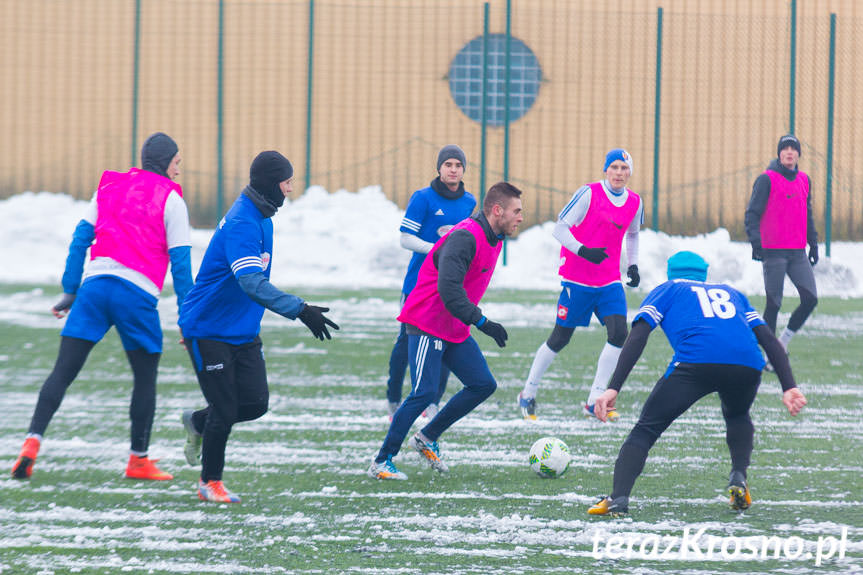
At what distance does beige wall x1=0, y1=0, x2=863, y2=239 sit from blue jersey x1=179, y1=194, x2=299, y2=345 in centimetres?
1546

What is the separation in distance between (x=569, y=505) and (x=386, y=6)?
685 inches

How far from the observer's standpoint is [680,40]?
70.6ft

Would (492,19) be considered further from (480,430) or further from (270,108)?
(480,430)

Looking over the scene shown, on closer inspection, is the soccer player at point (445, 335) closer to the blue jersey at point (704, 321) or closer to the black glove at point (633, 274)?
the blue jersey at point (704, 321)

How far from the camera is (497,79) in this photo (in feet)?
70.1

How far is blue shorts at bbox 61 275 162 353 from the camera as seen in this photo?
21.5 feet

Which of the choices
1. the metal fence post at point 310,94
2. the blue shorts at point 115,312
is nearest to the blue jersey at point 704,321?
the blue shorts at point 115,312

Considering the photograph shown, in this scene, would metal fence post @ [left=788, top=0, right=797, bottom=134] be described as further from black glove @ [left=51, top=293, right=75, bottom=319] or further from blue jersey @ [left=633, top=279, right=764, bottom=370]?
black glove @ [left=51, top=293, right=75, bottom=319]

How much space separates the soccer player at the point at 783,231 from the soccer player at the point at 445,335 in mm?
5360

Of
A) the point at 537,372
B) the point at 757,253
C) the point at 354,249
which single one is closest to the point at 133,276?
the point at 537,372

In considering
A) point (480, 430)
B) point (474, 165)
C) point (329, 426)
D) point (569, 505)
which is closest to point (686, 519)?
point (569, 505)

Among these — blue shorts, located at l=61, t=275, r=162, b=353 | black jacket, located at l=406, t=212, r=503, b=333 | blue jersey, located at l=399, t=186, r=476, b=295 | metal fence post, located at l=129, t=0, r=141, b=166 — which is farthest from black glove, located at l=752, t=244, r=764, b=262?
metal fence post, located at l=129, t=0, r=141, b=166

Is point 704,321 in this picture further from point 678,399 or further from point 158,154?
point 158,154

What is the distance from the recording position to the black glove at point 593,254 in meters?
8.27
